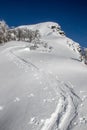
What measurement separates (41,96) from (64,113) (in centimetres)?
323

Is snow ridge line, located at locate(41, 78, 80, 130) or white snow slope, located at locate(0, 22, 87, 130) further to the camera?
white snow slope, located at locate(0, 22, 87, 130)

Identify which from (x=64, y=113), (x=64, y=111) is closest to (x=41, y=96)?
(x=64, y=111)

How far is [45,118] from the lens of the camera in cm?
1367

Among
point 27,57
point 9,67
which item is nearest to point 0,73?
point 9,67

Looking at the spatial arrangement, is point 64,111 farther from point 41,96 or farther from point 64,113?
point 41,96

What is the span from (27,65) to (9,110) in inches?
439

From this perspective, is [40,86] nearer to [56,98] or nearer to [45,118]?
[56,98]

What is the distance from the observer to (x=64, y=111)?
47.3 ft

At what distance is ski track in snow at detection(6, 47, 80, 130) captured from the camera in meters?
12.8

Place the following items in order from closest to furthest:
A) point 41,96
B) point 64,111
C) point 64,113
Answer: point 64,113, point 64,111, point 41,96

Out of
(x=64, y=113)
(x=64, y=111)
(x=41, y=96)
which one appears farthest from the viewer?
(x=41, y=96)

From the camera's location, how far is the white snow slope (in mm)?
13367

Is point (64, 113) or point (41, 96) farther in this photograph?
point (41, 96)

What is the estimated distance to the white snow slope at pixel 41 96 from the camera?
1337 cm
